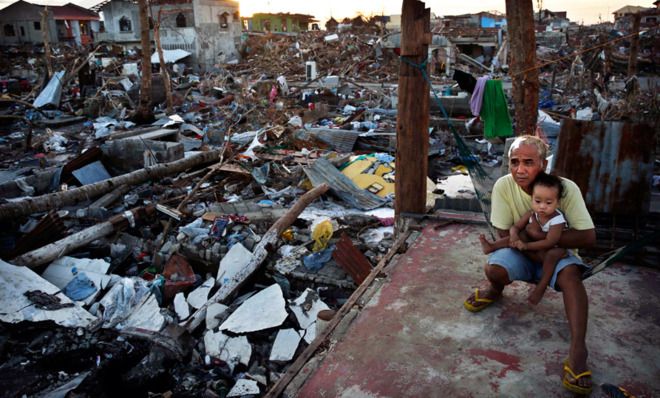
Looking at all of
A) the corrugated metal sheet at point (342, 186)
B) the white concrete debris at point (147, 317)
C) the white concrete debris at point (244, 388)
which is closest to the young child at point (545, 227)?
the white concrete debris at point (244, 388)

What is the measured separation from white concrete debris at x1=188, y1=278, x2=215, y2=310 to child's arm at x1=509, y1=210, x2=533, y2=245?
3.52 metres

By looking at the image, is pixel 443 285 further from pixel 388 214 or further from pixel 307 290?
pixel 388 214

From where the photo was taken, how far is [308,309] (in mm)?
4910

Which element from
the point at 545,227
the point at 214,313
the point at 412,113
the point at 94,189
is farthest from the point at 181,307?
the point at 545,227

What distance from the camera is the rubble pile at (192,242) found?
446 cm

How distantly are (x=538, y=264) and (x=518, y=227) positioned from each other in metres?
0.24

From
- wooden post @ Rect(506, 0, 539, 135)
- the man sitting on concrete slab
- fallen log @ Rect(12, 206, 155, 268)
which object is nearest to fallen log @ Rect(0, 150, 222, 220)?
fallen log @ Rect(12, 206, 155, 268)

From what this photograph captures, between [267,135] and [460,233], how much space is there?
743 centimetres

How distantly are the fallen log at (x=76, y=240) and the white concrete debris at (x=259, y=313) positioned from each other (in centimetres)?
243

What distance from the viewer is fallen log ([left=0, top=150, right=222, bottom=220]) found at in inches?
255

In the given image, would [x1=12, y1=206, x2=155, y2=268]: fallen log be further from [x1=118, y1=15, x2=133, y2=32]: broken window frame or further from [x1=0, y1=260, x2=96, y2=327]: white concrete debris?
[x1=118, y1=15, x2=133, y2=32]: broken window frame

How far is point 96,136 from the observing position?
42.5 feet

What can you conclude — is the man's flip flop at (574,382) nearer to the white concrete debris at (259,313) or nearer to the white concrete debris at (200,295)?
the white concrete debris at (259,313)

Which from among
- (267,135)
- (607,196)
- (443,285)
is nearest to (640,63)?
(267,135)
